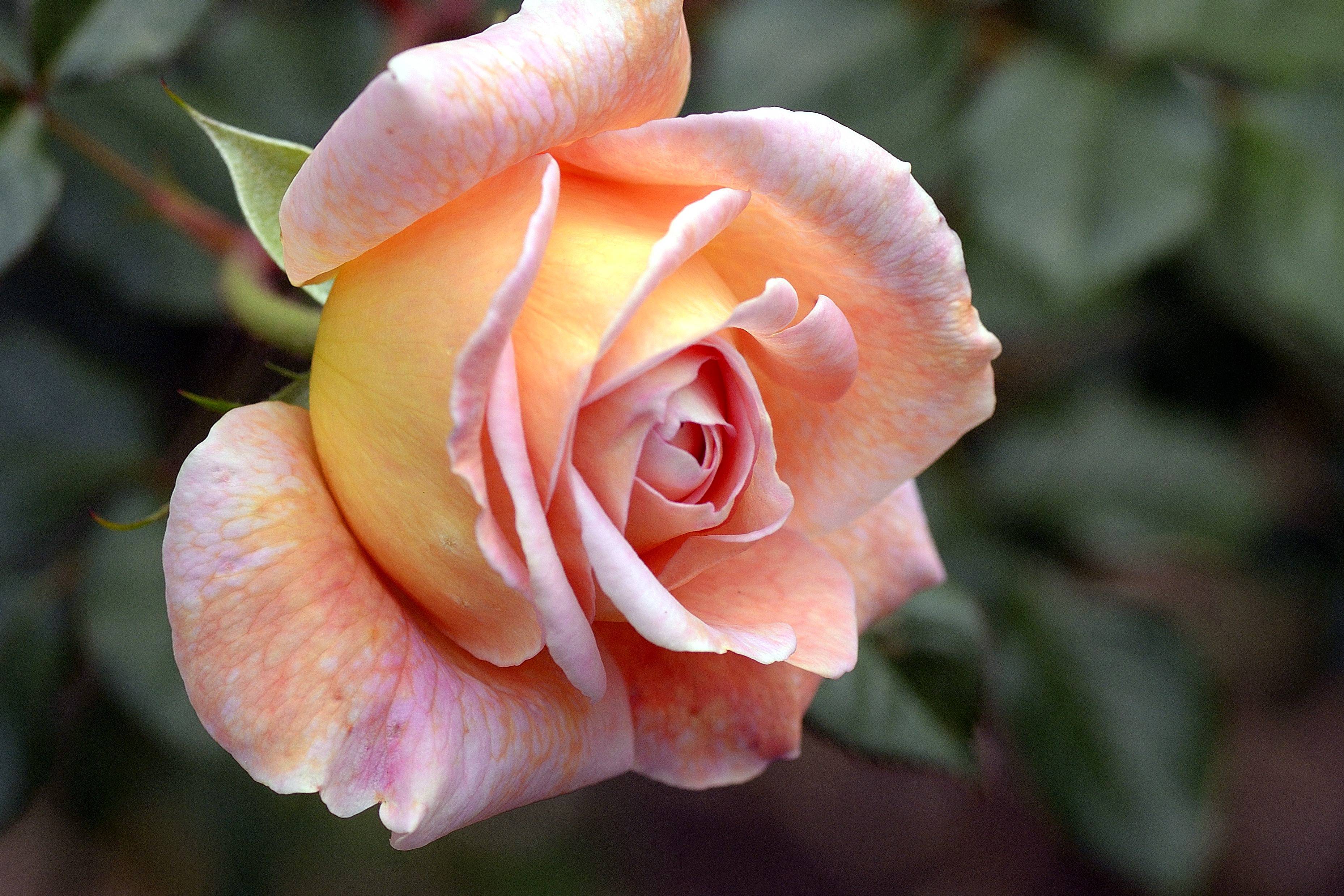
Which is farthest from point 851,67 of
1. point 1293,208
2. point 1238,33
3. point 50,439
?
point 50,439

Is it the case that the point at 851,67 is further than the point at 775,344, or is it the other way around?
the point at 851,67

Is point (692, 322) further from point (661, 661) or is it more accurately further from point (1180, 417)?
point (1180, 417)

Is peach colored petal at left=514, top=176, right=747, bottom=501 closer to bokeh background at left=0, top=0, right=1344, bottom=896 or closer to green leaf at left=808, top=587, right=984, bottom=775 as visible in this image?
bokeh background at left=0, top=0, right=1344, bottom=896

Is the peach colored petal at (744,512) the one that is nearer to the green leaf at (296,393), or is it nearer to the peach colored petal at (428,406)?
the peach colored petal at (428,406)

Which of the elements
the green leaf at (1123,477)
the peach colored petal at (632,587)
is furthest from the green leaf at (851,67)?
the peach colored petal at (632,587)

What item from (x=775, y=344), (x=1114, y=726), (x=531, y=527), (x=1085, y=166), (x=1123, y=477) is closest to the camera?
(x=531, y=527)

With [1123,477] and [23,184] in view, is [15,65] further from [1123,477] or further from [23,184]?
[1123,477]

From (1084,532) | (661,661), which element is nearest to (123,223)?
(661,661)

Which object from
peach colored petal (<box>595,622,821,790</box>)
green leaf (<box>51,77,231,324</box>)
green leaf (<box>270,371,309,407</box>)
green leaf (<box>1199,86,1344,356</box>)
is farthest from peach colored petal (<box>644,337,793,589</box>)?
green leaf (<box>1199,86,1344,356</box>)
